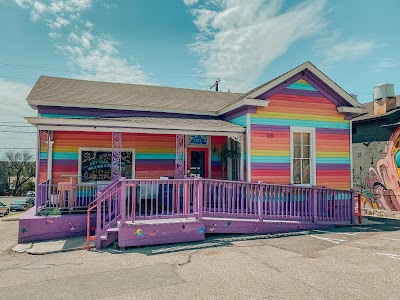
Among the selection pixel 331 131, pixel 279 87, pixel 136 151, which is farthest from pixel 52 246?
pixel 331 131

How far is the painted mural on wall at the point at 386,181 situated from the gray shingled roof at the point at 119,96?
867 cm

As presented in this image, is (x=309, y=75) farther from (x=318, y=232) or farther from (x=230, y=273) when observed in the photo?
(x=230, y=273)

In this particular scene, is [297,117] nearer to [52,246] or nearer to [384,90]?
[384,90]

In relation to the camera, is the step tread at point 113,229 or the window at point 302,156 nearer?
the step tread at point 113,229

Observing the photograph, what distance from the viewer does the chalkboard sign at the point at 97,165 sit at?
10633mm

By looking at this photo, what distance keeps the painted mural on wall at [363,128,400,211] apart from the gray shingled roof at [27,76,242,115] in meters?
8.67

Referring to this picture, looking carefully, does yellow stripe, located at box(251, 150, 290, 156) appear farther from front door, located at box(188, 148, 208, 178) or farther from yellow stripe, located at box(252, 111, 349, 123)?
front door, located at box(188, 148, 208, 178)

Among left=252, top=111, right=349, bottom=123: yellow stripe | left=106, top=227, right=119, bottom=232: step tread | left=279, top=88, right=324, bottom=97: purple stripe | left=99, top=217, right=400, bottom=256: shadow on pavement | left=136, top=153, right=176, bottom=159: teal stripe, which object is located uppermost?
left=279, top=88, right=324, bottom=97: purple stripe

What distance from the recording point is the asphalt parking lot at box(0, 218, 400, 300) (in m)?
4.30

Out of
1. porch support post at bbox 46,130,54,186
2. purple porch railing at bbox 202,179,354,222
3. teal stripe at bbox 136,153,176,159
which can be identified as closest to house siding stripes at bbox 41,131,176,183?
teal stripe at bbox 136,153,176,159

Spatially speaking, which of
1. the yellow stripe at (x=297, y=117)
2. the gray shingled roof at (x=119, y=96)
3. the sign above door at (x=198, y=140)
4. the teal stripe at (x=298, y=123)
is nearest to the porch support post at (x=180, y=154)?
the sign above door at (x=198, y=140)

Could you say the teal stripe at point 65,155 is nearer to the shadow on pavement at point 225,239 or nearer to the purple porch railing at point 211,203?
the purple porch railing at point 211,203

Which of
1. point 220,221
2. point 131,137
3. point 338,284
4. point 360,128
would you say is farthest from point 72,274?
point 360,128

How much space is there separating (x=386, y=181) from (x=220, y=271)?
Answer: 1347 centimetres
